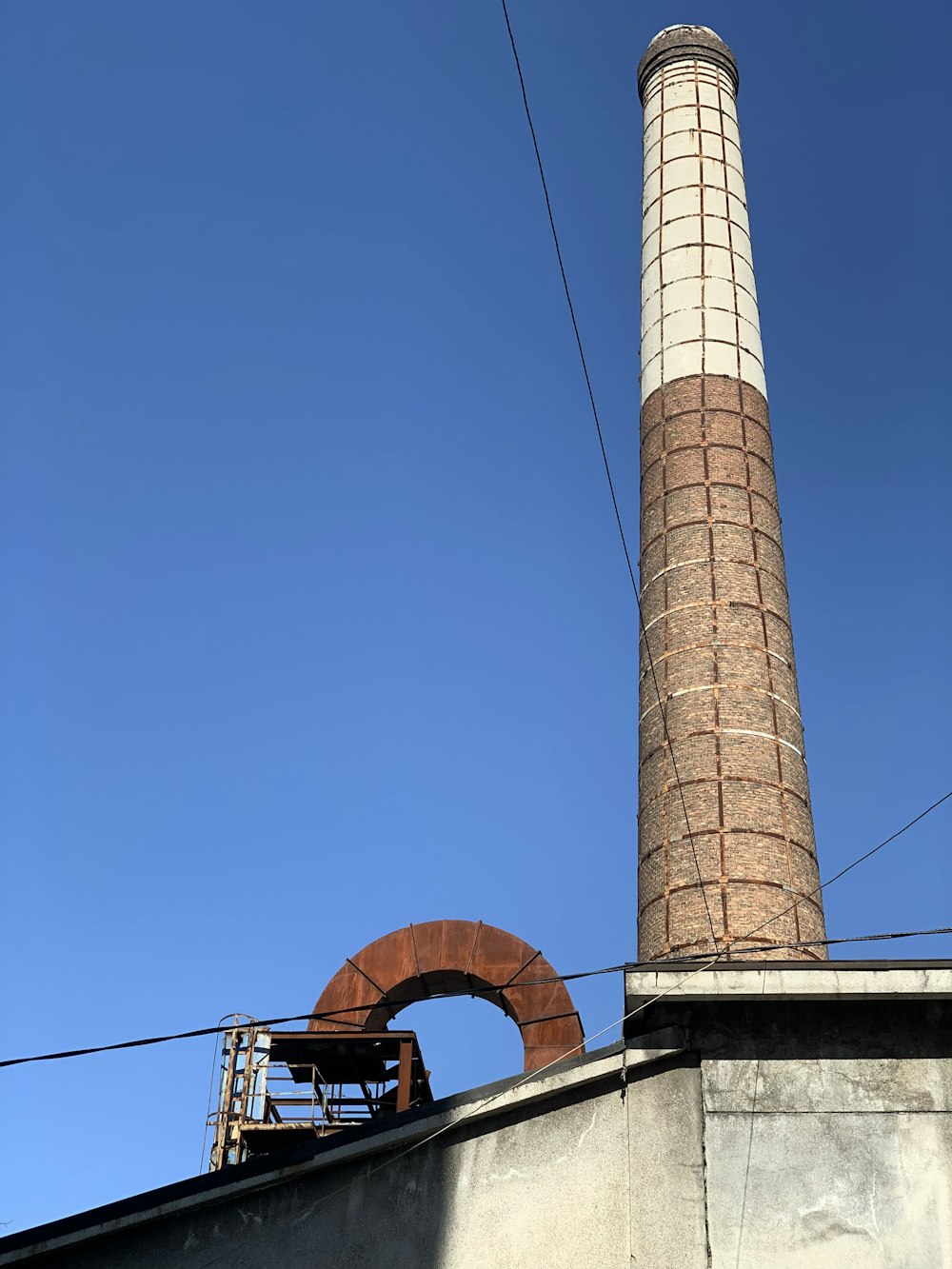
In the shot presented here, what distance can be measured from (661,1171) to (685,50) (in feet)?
64.7

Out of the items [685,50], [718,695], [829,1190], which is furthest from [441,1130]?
[685,50]

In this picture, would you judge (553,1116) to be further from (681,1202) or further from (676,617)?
(676,617)

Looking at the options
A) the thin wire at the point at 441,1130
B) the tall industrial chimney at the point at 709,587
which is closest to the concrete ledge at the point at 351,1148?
the thin wire at the point at 441,1130

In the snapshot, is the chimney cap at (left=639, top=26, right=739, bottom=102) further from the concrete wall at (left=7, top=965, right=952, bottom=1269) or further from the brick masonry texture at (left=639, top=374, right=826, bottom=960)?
the concrete wall at (left=7, top=965, right=952, bottom=1269)

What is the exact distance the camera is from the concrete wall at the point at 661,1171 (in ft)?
29.1

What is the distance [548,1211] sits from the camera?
920 cm

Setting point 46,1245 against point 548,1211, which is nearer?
point 548,1211

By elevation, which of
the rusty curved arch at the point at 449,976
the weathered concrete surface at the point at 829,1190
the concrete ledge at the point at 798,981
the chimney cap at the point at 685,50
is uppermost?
the chimney cap at the point at 685,50

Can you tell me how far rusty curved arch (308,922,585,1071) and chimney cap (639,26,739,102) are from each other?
14.2 metres

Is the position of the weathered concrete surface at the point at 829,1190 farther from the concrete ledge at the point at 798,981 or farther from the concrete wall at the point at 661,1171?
the concrete ledge at the point at 798,981

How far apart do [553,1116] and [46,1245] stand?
357 centimetres

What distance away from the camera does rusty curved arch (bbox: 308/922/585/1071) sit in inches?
775

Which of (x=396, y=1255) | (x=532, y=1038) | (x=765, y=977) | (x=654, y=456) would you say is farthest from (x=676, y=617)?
(x=396, y=1255)

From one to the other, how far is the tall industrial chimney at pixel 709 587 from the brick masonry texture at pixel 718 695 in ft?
0.07
